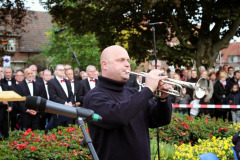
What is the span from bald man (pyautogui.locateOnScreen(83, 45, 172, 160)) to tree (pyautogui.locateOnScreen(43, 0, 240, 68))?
14.4 meters

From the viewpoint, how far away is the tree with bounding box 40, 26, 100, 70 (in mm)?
39625

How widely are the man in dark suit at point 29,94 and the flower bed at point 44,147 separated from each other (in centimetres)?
343

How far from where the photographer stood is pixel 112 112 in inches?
120

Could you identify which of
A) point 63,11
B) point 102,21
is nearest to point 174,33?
point 102,21

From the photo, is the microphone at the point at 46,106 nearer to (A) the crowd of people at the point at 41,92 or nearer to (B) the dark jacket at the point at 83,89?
(A) the crowd of people at the point at 41,92

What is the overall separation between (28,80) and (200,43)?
11128mm

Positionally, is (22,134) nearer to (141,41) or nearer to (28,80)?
(28,80)

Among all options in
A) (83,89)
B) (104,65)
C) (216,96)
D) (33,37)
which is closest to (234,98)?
(216,96)

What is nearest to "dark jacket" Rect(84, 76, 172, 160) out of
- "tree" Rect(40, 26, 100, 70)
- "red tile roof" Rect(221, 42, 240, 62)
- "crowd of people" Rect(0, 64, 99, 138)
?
"crowd of people" Rect(0, 64, 99, 138)

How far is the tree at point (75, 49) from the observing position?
3962 cm

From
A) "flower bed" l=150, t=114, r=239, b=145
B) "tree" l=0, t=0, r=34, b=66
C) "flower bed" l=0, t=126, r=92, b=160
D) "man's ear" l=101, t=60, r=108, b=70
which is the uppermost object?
"tree" l=0, t=0, r=34, b=66

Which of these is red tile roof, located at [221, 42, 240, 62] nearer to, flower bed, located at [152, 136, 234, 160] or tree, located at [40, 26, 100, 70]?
tree, located at [40, 26, 100, 70]

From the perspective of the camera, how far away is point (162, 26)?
19.4m

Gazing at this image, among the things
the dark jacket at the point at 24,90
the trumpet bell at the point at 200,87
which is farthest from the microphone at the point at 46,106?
the dark jacket at the point at 24,90
